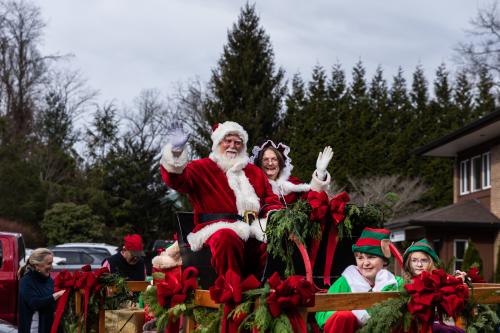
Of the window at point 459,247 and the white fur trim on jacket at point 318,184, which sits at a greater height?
the white fur trim on jacket at point 318,184

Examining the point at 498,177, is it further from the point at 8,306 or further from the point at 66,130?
the point at 66,130

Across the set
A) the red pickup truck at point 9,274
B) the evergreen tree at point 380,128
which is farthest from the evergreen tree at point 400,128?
the red pickup truck at point 9,274

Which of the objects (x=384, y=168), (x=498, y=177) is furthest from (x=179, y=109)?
(x=498, y=177)

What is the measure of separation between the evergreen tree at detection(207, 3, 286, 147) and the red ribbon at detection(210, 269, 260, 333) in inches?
1265

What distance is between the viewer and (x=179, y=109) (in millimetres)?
47125

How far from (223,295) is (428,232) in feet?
77.8

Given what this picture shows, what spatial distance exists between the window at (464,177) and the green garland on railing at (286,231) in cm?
2350

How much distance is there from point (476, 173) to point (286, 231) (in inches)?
907

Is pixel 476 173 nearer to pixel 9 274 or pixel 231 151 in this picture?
pixel 9 274

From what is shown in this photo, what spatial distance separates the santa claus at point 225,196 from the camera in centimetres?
509

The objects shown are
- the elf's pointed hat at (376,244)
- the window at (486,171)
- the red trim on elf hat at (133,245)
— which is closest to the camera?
the elf's pointed hat at (376,244)

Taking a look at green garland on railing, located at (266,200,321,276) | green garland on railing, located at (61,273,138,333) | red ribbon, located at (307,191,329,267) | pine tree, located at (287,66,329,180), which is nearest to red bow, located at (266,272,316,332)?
green garland on railing, located at (266,200,321,276)

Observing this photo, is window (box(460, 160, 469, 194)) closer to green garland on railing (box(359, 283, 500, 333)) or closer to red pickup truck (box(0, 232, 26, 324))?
A: red pickup truck (box(0, 232, 26, 324))

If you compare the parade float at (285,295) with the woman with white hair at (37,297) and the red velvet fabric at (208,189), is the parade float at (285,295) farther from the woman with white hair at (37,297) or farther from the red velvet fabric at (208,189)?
the woman with white hair at (37,297)
